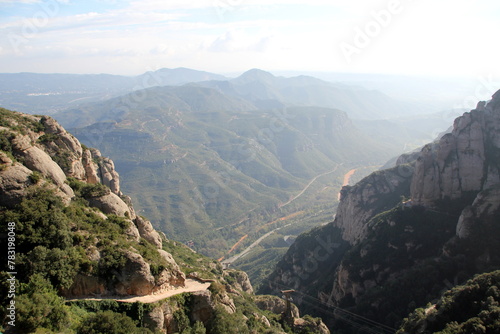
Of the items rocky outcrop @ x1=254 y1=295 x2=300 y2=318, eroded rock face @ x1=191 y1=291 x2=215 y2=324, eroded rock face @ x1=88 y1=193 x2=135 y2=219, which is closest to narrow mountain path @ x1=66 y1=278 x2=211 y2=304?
eroded rock face @ x1=191 y1=291 x2=215 y2=324

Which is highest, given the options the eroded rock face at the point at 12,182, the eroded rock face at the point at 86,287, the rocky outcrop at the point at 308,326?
the eroded rock face at the point at 12,182

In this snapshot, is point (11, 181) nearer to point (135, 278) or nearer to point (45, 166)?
point (45, 166)

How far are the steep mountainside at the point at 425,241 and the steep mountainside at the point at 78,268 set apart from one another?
27753 mm

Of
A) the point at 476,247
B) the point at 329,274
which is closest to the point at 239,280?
the point at 329,274

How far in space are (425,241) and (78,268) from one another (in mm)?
59226

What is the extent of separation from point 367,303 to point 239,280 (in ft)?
91.0

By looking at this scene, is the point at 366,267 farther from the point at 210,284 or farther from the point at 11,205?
the point at 11,205

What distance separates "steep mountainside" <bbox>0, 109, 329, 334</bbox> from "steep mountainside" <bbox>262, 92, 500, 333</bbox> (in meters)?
27.8

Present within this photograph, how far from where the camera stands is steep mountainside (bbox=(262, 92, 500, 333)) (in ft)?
183

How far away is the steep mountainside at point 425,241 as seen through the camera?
5569cm

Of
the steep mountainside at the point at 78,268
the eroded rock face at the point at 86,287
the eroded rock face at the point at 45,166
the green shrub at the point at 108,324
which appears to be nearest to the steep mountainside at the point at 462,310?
the steep mountainside at the point at 78,268

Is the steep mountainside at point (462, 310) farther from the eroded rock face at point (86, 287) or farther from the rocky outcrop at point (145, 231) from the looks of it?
the eroded rock face at point (86, 287)

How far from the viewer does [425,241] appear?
2537 inches

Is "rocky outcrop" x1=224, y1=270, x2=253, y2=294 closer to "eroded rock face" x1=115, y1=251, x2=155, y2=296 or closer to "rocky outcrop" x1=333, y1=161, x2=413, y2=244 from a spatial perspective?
"rocky outcrop" x1=333, y1=161, x2=413, y2=244
